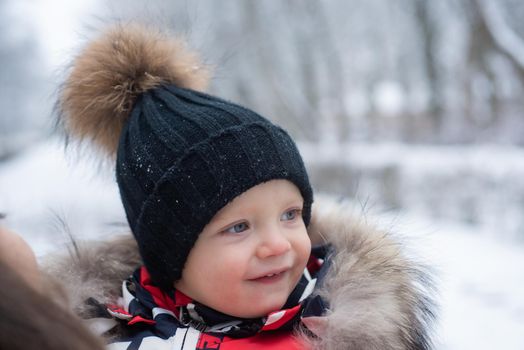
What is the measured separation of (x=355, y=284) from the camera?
147 cm

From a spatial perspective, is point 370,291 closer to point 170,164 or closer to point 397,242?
point 397,242

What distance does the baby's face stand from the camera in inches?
59.1

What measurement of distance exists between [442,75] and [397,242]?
49.0 feet

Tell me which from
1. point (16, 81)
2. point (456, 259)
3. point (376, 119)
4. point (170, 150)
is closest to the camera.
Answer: point (170, 150)

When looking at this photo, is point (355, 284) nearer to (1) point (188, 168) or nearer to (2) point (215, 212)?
(2) point (215, 212)

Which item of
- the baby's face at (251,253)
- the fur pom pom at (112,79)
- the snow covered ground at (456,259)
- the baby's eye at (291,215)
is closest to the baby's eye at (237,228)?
the baby's face at (251,253)

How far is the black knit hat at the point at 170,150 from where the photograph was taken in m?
1.52

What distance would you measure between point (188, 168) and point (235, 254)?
28cm

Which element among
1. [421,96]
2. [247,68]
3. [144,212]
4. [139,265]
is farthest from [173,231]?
[421,96]

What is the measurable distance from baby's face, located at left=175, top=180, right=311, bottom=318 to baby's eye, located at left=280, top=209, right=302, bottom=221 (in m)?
0.01

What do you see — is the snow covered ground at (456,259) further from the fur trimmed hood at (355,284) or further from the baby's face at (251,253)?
the baby's face at (251,253)

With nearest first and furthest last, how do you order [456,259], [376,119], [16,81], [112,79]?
1. [112,79]
2. [456,259]
3. [376,119]
4. [16,81]

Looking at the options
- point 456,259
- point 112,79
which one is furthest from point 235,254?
point 456,259

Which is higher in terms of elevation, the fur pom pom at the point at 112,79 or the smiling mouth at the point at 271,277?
the fur pom pom at the point at 112,79
